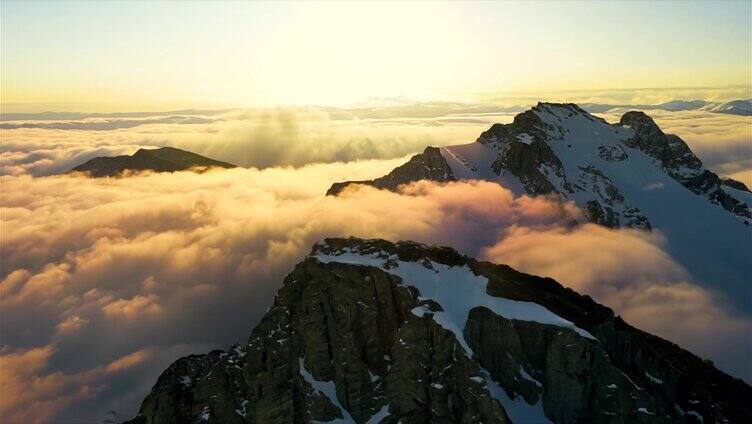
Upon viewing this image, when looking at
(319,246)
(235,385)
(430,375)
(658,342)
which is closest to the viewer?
(430,375)

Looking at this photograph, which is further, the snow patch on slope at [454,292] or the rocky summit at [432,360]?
the snow patch on slope at [454,292]

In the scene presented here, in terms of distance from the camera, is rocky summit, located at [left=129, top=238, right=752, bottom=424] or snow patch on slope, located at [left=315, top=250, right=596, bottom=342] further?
snow patch on slope, located at [left=315, top=250, right=596, bottom=342]

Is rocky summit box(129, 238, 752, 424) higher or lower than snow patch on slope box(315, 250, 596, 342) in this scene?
lower

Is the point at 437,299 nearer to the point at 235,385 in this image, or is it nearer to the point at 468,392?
the point at 468,392

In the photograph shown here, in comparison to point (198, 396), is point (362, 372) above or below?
above

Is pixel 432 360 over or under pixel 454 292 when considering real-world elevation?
under

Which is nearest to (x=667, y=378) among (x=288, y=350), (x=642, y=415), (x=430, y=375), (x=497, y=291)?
(x=642, y=415)

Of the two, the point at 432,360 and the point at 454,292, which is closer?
the point at 432,360

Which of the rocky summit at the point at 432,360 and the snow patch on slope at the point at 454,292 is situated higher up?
the snow patch on slope at the point at 454,292
